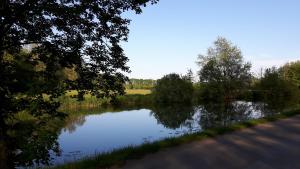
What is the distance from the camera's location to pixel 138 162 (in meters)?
10.3

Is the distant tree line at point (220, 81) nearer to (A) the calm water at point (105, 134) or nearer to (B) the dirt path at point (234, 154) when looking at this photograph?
(A) the calm water at point (105, 134)

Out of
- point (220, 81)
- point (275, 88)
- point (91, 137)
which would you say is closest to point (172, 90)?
point (220, 81)

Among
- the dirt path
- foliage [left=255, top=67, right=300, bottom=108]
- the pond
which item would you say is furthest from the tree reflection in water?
foliage [left=255, top=67, right=300, bottom=108]

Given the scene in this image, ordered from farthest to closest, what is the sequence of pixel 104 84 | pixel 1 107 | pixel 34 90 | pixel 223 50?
pixel 223 50
pixel 104 84
pixel 1 107
pixel 34 90

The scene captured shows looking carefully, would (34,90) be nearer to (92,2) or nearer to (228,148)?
(92,2)

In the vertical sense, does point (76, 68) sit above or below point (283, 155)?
above

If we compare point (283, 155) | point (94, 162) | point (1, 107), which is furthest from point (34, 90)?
point (283, 155)

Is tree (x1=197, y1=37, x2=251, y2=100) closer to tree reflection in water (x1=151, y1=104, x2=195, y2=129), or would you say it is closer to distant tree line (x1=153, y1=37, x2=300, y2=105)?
distant tree line (x1=153, y1=37, x2=300, y2=105)

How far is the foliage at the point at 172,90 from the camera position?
73.9 metres

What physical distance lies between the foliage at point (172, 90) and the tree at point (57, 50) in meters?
61.5

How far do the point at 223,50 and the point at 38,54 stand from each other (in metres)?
75.2

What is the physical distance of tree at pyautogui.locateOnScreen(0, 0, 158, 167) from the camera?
1015 cm

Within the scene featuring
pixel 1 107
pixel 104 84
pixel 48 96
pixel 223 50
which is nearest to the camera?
pixel 1 107

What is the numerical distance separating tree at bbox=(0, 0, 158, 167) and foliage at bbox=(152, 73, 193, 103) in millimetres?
61494
